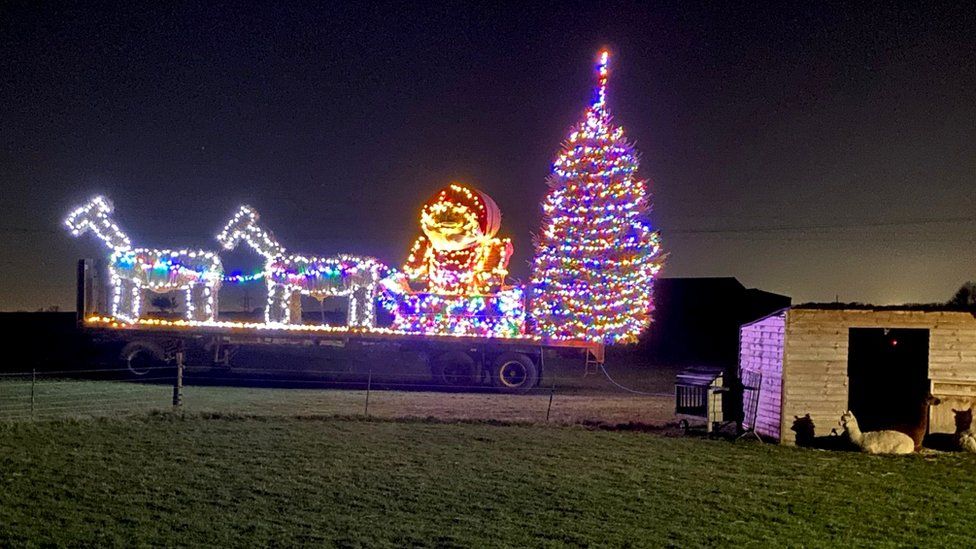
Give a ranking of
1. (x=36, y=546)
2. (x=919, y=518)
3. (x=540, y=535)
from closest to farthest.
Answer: (x=36, y=546), (x=540, y=535), (x=919, y=518)

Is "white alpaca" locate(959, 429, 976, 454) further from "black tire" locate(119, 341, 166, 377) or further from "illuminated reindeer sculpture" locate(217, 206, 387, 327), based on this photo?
"black tire" locate(119, 341, 166, 377)

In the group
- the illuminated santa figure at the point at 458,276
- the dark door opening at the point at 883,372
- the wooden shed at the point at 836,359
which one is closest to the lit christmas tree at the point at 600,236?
the illuminated santa figure at the point at 458,276

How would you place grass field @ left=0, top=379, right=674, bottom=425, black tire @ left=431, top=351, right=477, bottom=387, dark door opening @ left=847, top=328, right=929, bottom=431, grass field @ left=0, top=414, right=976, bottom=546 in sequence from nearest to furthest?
grass field @ left=0, top=414, right=976, bottom=546 < grass field @ left=0, top=379, right=674, bottom=425 < dark door opening @ left=847, top=328, right=929, bottom=431 < black tire @ left=431, top=351, right=477, bottom=387

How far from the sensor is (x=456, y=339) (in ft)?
71.9

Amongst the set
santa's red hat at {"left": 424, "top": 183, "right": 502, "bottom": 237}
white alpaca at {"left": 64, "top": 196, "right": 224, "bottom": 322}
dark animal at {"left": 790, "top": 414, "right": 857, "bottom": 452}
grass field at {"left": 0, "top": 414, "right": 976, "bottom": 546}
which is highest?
santa's red hat at {"left": 424, "top": 183, "right": 502, "bottom": 237}

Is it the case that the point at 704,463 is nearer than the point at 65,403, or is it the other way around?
the point at 704,463

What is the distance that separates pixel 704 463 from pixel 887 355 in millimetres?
9002

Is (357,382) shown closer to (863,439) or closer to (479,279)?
(479,279)

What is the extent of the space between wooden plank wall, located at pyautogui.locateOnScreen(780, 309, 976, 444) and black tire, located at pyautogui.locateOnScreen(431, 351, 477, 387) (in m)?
9.40

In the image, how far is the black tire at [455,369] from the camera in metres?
21.9

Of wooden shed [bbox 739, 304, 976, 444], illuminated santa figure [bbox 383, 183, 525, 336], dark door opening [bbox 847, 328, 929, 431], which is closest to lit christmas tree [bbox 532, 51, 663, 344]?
illuminated santa figure [bbox 383, 183, 525, 336]

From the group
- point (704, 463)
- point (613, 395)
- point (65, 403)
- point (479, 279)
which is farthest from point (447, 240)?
point (704, 463)

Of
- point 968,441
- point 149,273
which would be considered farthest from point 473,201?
point 968,441

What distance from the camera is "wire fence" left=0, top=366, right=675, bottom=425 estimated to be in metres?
16.4
